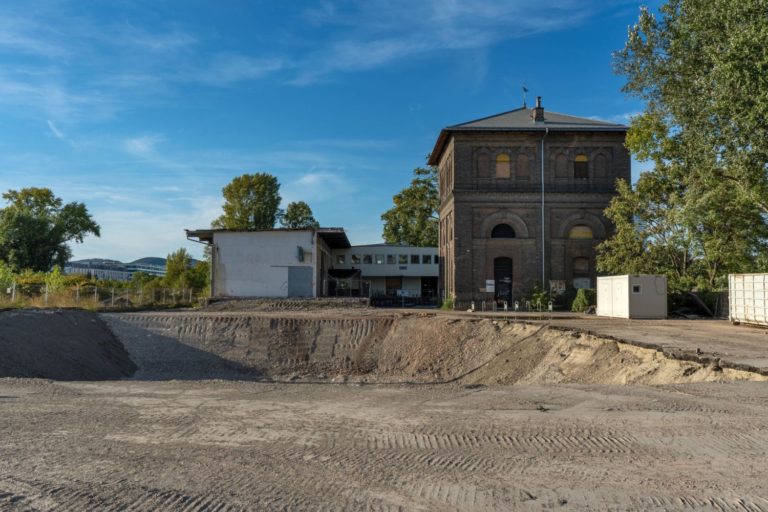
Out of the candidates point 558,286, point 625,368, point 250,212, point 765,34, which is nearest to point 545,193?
point 558,286

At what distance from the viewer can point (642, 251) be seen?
31.9 meters

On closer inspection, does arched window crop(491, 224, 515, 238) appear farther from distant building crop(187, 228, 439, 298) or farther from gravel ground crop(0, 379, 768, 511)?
gravel ground crop(0, 379, 768, 511)

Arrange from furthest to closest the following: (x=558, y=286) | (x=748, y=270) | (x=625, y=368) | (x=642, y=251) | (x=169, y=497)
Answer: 1. (x=558, y=286)
2. (x=642, y=251)
3. (x=748, y=270)
4. (x=625, y=368)
5. (x=169, y=497)

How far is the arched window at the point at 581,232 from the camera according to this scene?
37531 mm

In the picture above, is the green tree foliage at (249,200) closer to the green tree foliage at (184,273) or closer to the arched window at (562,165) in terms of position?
the green tree foliage at (184,273)

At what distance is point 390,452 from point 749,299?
792 inches

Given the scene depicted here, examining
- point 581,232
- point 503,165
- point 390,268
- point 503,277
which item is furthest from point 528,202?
point 390,268

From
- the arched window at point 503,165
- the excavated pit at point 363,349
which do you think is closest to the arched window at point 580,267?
the arched window at point 503,165

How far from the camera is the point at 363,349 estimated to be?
23953 mm

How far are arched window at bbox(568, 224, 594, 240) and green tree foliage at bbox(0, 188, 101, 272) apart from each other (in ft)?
162

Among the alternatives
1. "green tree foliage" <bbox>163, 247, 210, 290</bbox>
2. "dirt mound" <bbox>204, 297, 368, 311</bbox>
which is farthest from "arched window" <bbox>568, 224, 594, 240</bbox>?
"green tree foliage" <bbox>163, 247, 210, 290</bbox>

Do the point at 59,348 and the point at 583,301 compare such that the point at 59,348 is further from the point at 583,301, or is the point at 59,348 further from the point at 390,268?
the point at 390,268

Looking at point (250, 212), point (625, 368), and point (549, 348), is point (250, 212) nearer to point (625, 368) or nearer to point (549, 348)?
point (549, 348)

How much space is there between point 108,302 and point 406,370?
72.5ft
